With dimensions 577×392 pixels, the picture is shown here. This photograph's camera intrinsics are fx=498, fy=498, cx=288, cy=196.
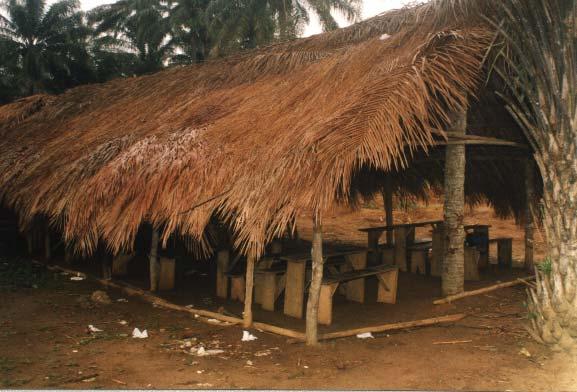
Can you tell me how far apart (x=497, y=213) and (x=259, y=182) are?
25.4ft

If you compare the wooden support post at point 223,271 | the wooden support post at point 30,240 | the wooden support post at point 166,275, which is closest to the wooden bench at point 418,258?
the wooden support post at point 223,271

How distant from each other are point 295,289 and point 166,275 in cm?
243

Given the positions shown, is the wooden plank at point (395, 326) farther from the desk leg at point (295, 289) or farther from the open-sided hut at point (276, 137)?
the desk leg at point (295, 289)

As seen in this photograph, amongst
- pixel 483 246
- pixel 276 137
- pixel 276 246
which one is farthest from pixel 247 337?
pixel 483 246

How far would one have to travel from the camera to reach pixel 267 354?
4891 millimetres

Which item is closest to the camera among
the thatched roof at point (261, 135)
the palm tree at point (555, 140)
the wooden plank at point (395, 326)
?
the thatched roof at point (261, 135)

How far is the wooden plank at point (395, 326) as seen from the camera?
5.24 meters

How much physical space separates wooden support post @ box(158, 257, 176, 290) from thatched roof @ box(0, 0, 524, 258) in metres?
1.43

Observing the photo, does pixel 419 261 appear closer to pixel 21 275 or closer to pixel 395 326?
pixel 395 326

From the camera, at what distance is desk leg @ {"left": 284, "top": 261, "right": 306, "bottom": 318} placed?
6281 millimetres

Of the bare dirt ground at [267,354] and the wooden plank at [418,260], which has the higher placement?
the wooden plank at [418,260]

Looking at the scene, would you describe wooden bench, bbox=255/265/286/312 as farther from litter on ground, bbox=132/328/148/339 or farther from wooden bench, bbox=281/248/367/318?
litter on ground, bbox=132/328/148/339

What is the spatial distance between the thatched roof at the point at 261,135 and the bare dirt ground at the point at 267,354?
106 cm

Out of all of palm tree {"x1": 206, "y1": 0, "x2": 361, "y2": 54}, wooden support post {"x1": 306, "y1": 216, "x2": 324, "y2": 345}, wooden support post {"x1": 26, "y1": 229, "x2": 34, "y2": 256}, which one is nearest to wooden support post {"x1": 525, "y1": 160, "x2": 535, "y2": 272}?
wooden support post {"x1": 306, "y1": 216, "x2": 324, "y2": 345}
